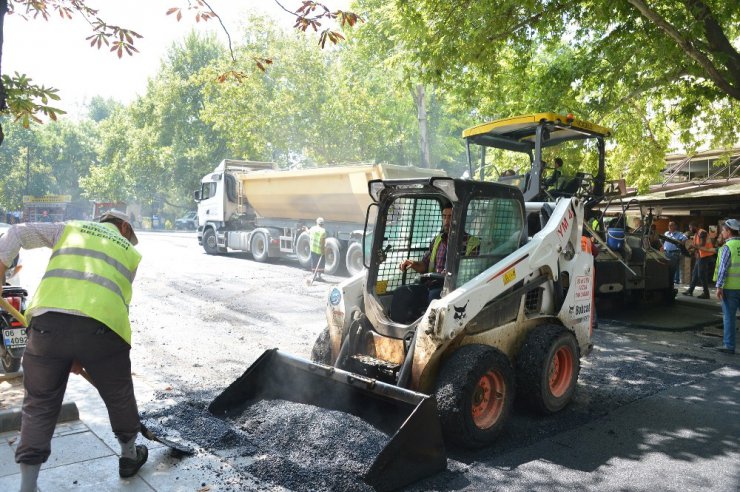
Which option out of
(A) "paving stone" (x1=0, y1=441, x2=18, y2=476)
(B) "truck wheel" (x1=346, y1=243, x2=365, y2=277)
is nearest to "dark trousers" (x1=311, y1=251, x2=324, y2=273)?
(B) "truck wheel" (x1=346, y1=243, x2=365, y2=277)

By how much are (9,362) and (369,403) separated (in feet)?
11.3

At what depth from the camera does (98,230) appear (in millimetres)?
3514

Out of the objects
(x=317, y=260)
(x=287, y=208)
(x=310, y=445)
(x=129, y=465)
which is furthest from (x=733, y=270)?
(x=287, y=208)

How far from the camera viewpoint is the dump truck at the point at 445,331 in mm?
4172

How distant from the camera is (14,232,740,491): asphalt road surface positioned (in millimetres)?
3962

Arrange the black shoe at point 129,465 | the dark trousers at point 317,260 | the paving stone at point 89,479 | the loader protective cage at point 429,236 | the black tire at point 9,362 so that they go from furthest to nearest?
1. the dark trousers at point 317,260
2. the black tire at point 9,362
3. the loader protective cage at point 429,236
4. the black shoe at point 129,465
5. the paving stone at point 89,479

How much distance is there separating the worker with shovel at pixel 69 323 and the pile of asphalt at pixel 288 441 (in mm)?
947

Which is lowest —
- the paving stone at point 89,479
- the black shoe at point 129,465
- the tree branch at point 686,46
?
the paving stone at point 89,479

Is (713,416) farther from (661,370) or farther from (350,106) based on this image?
(350,106)

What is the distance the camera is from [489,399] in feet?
14.9

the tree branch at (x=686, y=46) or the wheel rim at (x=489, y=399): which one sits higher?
the tree branch at (x=686, y=46)

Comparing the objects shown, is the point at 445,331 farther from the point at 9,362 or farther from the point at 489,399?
the point at 9,362

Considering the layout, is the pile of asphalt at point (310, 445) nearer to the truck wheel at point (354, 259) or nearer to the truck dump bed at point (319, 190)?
the truck dump bed at point (319, 190)

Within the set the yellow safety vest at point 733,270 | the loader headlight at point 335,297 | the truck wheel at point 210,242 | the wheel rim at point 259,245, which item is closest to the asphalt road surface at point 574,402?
the yellow safety vest at point 733,270
